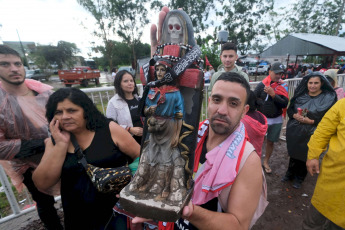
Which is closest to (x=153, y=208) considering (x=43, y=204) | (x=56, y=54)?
(x=43, y=204)

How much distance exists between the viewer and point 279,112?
3.47 metres

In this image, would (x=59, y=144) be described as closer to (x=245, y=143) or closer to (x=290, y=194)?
(x=245, y=143)

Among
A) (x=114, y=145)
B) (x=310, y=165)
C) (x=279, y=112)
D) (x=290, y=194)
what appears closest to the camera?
(x=114, y=145)

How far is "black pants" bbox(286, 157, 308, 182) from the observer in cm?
332

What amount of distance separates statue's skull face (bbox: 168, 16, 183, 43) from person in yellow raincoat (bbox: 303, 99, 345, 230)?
6.10ft

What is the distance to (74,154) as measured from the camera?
5.34 feet

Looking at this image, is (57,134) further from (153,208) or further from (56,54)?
(56,54)

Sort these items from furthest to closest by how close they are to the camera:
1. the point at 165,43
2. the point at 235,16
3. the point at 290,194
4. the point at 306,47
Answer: the point at 235,16 < the point at 306,47 < the point at 290,194 < the point at 165,43

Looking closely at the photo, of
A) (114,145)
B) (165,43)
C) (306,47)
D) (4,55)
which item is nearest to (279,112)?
(165,43)

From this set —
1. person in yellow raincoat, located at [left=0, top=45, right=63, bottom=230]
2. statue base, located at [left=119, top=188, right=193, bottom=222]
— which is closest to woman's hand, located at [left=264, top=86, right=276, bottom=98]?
statue base, located at [left=119, top=188, right=193, bottom=222]

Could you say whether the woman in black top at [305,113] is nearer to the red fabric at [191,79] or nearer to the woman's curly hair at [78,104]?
the red fabric at [191,79]

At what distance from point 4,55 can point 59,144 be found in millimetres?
1255

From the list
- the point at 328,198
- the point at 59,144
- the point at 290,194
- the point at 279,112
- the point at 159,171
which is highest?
the point at 59,144

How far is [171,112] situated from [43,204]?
233 centimetres
